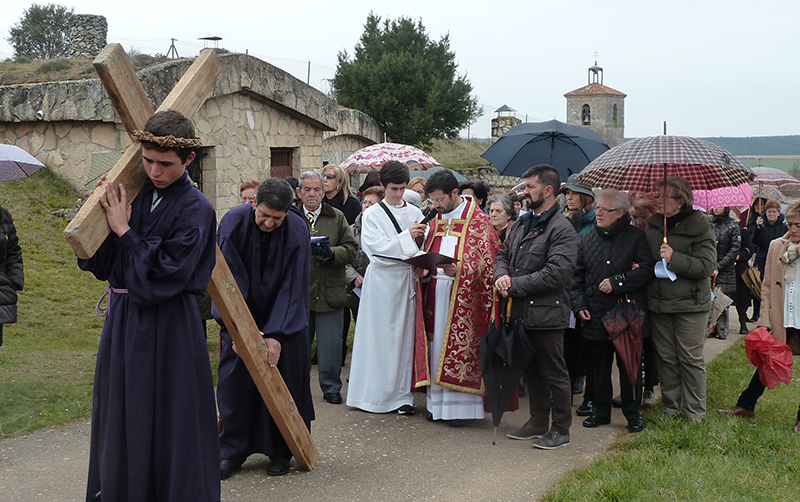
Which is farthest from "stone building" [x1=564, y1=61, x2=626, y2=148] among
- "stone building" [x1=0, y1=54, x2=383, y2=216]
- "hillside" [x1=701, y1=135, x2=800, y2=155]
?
"stone building" [x1=0, y1=54, x2=383, y2=216]

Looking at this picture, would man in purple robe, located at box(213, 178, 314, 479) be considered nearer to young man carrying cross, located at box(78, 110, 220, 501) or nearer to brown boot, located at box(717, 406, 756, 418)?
young man carrying cross, located at box(78, 110, 220, 501)

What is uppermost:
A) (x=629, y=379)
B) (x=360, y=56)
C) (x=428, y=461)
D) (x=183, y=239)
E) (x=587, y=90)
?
(x=587, y=90)

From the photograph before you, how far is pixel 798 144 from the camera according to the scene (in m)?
104

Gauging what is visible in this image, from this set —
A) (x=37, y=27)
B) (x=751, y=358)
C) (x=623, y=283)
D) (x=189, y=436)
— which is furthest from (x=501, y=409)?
(x=37, y=27)

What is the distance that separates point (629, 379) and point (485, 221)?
169 centimetres

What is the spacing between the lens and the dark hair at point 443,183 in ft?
19.9

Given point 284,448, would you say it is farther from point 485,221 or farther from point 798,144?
point 798,144

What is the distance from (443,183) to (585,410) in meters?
2.31

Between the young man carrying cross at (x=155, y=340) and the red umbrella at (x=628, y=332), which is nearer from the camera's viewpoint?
the young man carrying cross at (x=155, y=340)

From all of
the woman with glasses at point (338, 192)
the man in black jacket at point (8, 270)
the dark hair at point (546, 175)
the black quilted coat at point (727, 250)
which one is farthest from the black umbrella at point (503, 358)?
the black quilted coat at point (727, 250)

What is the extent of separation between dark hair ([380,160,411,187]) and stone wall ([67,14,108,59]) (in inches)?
597

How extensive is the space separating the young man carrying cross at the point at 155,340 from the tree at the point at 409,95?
80.1 ft

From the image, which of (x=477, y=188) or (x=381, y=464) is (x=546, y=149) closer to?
(x=477, y=188)

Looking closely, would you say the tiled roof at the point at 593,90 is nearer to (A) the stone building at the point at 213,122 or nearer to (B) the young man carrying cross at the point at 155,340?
(A) the stone building at the point at 213,122
